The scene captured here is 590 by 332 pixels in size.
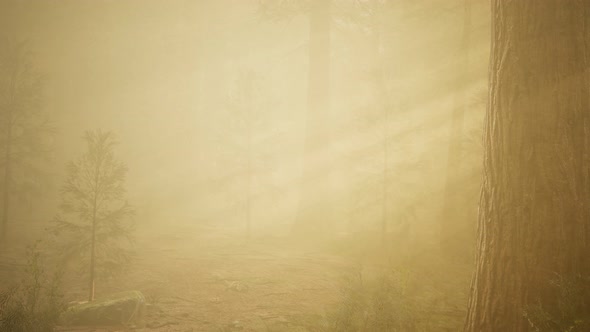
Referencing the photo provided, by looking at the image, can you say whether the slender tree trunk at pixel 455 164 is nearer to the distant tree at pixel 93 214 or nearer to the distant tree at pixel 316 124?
the distant tree at pixel 316 124

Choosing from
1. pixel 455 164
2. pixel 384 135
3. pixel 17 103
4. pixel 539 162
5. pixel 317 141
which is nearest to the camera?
pixel 539 162

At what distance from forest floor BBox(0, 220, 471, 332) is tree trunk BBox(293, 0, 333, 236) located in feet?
6.27

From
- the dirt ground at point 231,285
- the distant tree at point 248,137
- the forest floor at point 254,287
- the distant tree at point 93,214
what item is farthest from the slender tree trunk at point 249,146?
the distant tree at point 93,214

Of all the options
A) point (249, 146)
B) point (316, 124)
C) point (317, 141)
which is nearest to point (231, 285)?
point (317, 141)

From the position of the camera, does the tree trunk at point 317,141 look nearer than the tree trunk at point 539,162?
No

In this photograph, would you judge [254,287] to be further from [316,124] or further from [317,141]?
[316,124]

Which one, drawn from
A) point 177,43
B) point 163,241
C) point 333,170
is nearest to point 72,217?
point 163,241

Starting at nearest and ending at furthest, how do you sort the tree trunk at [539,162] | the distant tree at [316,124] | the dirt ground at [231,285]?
the tree trunk at [539,162]
the dirt ground at [231,285]
the distant tree at [316,124]

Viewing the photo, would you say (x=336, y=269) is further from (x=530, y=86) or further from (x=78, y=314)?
(x=530, y=86)

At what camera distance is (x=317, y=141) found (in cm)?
1722

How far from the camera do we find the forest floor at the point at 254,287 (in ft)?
22.3

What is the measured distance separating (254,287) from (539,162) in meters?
8.26

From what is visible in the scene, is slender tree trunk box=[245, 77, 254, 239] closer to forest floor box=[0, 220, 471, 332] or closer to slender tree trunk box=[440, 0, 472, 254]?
forest floor box=[0, 220, 471, 332]

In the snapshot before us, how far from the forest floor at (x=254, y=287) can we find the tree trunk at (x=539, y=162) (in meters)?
2.72
